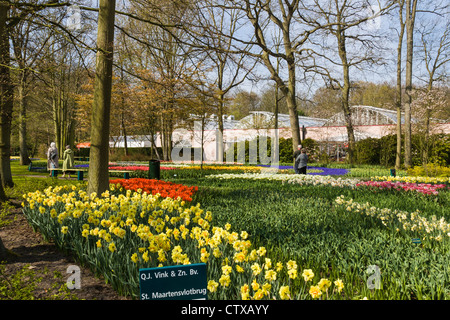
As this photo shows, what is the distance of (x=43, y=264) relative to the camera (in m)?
3.72

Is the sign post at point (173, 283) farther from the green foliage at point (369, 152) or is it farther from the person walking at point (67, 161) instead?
the green foliage at point (369, 152)

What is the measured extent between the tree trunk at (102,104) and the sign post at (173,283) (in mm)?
4815

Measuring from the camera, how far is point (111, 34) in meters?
6.47

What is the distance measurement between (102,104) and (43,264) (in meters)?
3.32

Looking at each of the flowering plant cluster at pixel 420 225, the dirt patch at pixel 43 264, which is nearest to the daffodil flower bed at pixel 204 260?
the dirt patch at pixel 43 264

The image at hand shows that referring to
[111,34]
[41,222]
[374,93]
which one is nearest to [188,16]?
[111,34]

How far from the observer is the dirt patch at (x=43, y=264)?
2.96 m

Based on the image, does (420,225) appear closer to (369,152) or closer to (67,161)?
(67,161)

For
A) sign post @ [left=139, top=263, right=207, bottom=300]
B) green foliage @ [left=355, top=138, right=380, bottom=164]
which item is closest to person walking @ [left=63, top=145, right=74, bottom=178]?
sign post @ [left=139, top=263, right=207, bottom=300]

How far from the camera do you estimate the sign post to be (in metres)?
1.90

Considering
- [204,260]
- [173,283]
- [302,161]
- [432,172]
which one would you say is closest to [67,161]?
[302,161]

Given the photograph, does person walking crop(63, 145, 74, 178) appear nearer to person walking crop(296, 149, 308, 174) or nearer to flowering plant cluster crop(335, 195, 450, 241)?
person walking crop(296, 149, 308, 174)

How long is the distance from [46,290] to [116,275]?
0.69 meters

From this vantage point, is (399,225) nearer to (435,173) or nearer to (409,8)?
(435,173)
